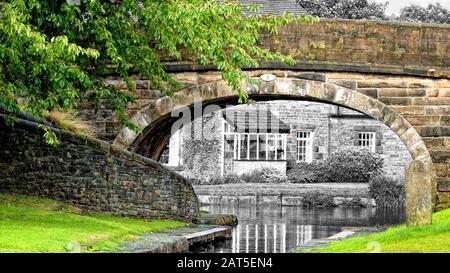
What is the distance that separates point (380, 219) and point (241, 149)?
15.4 metres

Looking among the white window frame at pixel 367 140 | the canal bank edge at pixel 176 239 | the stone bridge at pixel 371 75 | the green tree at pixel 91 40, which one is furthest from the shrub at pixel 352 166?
the green tree at pixel 91 40

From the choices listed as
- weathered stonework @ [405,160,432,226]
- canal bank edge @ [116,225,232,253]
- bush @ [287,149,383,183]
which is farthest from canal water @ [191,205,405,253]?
bush @ [287,149,383,183]

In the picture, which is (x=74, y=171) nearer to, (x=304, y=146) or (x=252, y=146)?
(x=252, y=146)

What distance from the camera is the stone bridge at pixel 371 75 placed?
70.8ft

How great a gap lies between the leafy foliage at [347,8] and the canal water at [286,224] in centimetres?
1880

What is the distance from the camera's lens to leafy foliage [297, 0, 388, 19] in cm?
5160

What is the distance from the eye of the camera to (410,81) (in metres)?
21.8

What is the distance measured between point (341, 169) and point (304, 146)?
317cm

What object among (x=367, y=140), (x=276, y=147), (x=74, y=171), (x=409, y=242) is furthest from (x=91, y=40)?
(x=367, y=140)

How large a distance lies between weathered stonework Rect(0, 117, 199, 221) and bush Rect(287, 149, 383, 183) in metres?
23.6

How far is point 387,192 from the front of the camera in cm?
3722

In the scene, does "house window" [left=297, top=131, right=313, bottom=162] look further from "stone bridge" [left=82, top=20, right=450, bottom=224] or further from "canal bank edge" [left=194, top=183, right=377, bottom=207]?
"stone bridge" [left=82, top=20, right=450, bottom=224]

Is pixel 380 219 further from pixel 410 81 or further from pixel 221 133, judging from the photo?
pixel 221 133
